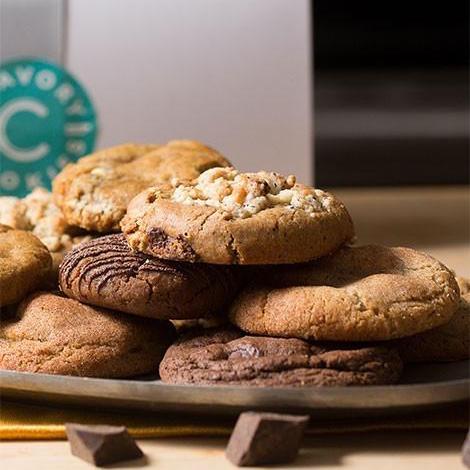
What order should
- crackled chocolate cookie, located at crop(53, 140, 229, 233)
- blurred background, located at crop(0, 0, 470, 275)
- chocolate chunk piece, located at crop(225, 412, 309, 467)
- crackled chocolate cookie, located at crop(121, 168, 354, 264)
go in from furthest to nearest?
A: 1. blurred background, located at crop(0, 0, 470, 275)
2. crackled chocolate cookie, located at crop(53, 140, 229, 233)
3. crackled chocolate cookie, located at crop(121, 168, 354, 264)
4. chocolate chunk piece, located at crop(225, 412, 309, 467)

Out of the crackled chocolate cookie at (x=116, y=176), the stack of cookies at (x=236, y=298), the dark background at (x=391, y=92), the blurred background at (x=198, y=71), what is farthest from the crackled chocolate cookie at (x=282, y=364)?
the dark background at (x=391, y=92)

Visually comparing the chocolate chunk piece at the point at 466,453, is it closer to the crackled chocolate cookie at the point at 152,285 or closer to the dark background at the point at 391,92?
the crackled chocolate cookie at the point at 152,285

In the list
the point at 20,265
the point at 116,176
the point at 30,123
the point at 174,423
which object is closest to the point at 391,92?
the point at 30,123

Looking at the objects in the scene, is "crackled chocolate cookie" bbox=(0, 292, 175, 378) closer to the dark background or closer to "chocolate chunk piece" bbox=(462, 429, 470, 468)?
"chocolate chunk piece" bbox=(462, 429, 470, 468)

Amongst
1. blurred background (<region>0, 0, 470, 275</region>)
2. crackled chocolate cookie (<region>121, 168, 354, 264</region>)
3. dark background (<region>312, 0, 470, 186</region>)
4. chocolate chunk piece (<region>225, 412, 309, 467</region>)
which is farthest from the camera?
dark background (<region>312, 0, 470, 186</region>)

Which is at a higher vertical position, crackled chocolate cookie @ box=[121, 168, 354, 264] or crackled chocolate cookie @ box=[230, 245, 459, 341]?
crackled chocolate cookie @ box=[121, 168, 354, 264]

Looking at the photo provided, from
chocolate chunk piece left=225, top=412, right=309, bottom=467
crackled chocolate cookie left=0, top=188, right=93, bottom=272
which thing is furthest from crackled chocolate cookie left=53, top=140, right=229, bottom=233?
chocolate chunk piece left=225, top=412, right=309, bottom=467

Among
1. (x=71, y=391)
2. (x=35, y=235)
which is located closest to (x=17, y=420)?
(x=71, y=391)

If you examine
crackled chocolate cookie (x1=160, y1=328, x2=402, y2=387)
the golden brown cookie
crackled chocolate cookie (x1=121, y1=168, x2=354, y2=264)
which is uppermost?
crackled chocolate cookie (x1=121, y1=168, x2=354, y2=264)

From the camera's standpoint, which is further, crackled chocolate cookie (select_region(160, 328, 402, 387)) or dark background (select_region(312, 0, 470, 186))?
dark background (select_region(312, 0, 470, 186))
